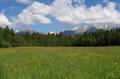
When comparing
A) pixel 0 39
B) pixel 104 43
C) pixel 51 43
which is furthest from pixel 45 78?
pixel 51 43

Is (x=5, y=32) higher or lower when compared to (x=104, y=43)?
higher

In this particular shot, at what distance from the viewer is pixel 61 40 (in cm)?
9150

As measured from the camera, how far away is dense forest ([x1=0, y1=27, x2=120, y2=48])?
209 feet

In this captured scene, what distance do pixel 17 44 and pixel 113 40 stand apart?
53044 mm

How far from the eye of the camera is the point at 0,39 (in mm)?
59625

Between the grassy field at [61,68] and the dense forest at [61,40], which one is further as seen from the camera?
the dense forest at [61,40]

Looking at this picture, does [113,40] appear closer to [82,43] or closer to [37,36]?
[82,43]

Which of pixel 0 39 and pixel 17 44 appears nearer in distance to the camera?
pixel 0 39

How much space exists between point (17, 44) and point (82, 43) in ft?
127

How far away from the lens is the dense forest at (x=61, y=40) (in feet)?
209

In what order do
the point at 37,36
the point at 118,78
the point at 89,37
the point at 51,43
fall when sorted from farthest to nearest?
the point at 37,36 → the point at 51,43 → the point at 89,37 → the point at 118,78

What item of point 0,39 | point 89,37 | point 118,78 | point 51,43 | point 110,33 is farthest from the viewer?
point 51,43

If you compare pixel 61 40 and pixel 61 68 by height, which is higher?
pixel 61 40

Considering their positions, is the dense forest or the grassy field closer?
the grassy field
